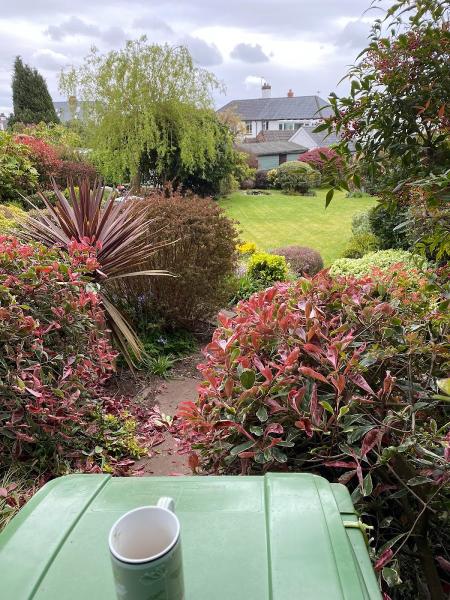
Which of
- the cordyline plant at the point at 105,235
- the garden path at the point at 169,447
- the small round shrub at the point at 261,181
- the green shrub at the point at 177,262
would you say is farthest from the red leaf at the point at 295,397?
the small round shrub at the point at 261,181

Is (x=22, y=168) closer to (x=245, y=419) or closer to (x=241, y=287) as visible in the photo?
(x=241, y=287)

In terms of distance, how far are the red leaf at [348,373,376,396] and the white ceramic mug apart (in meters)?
1.16

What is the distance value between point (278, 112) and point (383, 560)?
50.3 metres

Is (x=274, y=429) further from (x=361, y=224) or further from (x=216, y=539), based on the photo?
(x=361, y=224)

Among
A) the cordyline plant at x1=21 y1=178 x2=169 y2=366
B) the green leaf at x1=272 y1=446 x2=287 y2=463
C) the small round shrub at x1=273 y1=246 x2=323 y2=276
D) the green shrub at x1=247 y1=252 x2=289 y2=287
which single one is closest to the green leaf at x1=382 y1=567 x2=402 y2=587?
the green leaf at x1=272 y1=446 x2=287 y2=463

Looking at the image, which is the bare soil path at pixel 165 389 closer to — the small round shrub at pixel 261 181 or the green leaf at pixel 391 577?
the green leaf at pixel 391 577

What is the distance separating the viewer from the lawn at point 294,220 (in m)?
13.2

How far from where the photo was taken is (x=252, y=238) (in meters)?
14.0

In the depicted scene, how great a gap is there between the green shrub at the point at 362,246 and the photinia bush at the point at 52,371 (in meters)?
7.31

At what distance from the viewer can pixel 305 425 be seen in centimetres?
179

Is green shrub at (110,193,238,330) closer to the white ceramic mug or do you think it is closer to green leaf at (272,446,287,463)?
green leaf at (272,446,287,463)

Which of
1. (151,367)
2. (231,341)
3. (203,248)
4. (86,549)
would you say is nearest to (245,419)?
(231,341)

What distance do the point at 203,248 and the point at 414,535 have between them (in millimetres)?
3922

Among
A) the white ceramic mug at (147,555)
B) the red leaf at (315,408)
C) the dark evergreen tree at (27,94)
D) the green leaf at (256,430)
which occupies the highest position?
the dark evergreen tree at (27,94)
